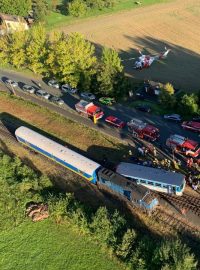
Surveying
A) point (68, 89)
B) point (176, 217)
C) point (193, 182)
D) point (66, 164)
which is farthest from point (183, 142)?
→ point (68, 89)

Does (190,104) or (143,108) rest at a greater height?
(190,104)

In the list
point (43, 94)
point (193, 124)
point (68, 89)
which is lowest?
point (43, 94)

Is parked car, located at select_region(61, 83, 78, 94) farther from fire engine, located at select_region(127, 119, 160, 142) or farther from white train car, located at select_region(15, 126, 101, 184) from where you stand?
fire engine, located at select_region(127, 119, 160, 142)

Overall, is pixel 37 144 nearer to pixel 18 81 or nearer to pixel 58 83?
pixel 58 83

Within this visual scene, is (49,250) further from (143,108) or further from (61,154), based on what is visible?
(143,108)

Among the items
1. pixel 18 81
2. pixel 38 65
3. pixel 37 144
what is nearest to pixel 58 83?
pixel 38 65

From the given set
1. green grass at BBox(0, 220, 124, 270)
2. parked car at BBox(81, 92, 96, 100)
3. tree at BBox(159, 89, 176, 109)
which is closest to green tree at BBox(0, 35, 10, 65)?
parked car at BBox(81, 92, 96, 100)

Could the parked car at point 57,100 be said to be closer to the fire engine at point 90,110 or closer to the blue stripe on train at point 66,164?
the fire engine at point 90,110
